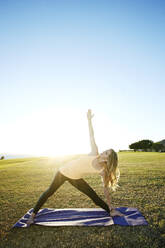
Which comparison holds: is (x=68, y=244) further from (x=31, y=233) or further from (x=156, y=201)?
(x=156, y=201)

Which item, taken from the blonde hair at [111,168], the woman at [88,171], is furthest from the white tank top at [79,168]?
the blonde hair at [111,168]

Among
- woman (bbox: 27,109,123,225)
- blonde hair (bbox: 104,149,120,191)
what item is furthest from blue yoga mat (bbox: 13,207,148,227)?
blonde hair (bbox: 104,149,120,191)

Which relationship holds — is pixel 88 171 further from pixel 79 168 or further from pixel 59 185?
pixel 59 185

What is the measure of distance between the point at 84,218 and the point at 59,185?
121 cm

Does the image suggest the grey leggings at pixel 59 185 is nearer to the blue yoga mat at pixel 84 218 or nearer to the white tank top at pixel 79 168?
the white tank top at pixel 79 168

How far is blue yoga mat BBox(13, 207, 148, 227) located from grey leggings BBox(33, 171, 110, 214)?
0.35m

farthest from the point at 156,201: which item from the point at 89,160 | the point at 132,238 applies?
the point at 89,160

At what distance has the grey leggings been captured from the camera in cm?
422

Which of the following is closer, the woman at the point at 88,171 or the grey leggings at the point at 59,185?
the woman at the point at 88,171

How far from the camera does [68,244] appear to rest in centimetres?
329

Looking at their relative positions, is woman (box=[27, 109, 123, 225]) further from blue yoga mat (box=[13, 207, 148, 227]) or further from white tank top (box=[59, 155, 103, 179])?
blue yoga mat (box=[13, 207, 148, 227])

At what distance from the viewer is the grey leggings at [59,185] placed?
13.9 ft

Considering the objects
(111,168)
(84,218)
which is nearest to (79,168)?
(111,168)

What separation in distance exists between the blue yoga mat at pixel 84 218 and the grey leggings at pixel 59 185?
35cm
